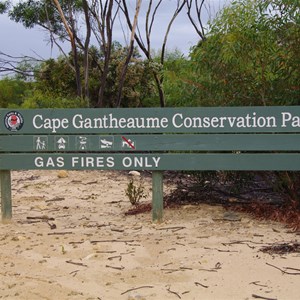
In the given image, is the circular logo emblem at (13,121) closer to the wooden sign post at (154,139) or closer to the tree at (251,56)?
the wooden sign post at (154,139)

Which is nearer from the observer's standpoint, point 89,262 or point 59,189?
point 89,262

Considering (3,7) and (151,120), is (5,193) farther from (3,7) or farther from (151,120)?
(3,7)

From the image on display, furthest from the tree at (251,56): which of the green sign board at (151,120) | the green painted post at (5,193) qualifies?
the green painted post at (5,193)

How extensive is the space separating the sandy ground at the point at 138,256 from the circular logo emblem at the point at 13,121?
1.33 meters

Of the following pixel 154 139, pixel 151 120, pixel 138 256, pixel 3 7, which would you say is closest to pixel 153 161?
pixel 154 139

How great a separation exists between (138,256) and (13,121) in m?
2.75

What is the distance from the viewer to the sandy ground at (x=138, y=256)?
4.97 meters

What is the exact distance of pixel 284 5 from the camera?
7.26 m

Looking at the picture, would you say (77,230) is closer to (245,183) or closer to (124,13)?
(245,183)

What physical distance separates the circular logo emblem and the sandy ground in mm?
1327

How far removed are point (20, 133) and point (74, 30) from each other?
16.7 metres

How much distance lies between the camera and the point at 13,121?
300 inches

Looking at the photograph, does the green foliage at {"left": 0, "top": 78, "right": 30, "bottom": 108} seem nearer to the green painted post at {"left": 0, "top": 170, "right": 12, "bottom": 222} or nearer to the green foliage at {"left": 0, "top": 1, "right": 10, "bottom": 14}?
the green foliage at {"left": 0, "top": 1, "right": 10, "bottom": 14}

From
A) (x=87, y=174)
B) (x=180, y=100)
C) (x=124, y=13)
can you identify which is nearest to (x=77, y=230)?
(x=180, y=100)
